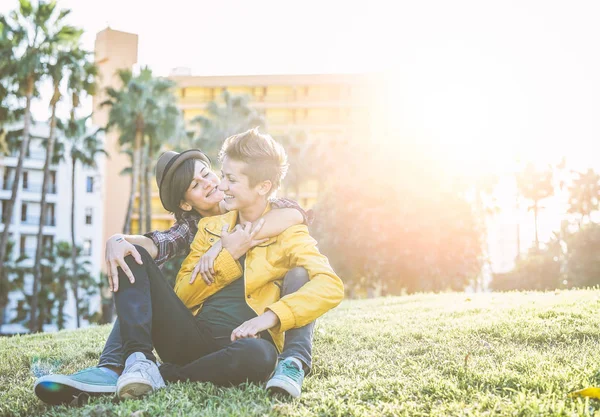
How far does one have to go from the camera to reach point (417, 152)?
1159 inches

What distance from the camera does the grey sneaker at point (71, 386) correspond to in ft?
11.3

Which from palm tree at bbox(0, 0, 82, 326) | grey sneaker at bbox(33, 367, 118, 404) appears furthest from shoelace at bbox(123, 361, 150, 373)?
palm tree at bbox(0, 0, 82, 326)

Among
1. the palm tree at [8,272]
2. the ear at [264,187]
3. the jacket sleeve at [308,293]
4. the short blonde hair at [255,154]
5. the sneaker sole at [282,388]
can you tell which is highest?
the short blonde hair at [255,154]

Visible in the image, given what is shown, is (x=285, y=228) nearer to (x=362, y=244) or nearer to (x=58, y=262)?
(x=362, y=244)

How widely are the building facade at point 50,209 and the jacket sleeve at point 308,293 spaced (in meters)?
43.9

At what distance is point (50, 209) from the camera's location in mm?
49594

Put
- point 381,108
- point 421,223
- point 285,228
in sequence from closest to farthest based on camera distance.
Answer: point 285,228 → point 421,223 → point 381,108

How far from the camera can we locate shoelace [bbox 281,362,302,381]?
3433 mm

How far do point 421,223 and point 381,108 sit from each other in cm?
3881

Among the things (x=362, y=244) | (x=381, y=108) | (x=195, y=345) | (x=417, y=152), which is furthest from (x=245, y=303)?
(x=381, y=108)

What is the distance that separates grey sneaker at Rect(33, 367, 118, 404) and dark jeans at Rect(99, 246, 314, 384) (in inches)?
6.5

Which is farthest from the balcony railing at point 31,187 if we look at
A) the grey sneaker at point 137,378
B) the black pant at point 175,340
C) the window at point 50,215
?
the grey sneaker at point 137,378

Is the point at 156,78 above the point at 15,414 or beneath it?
above

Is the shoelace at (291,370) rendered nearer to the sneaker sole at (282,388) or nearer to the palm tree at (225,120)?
the sneaker sole at (282,388)
